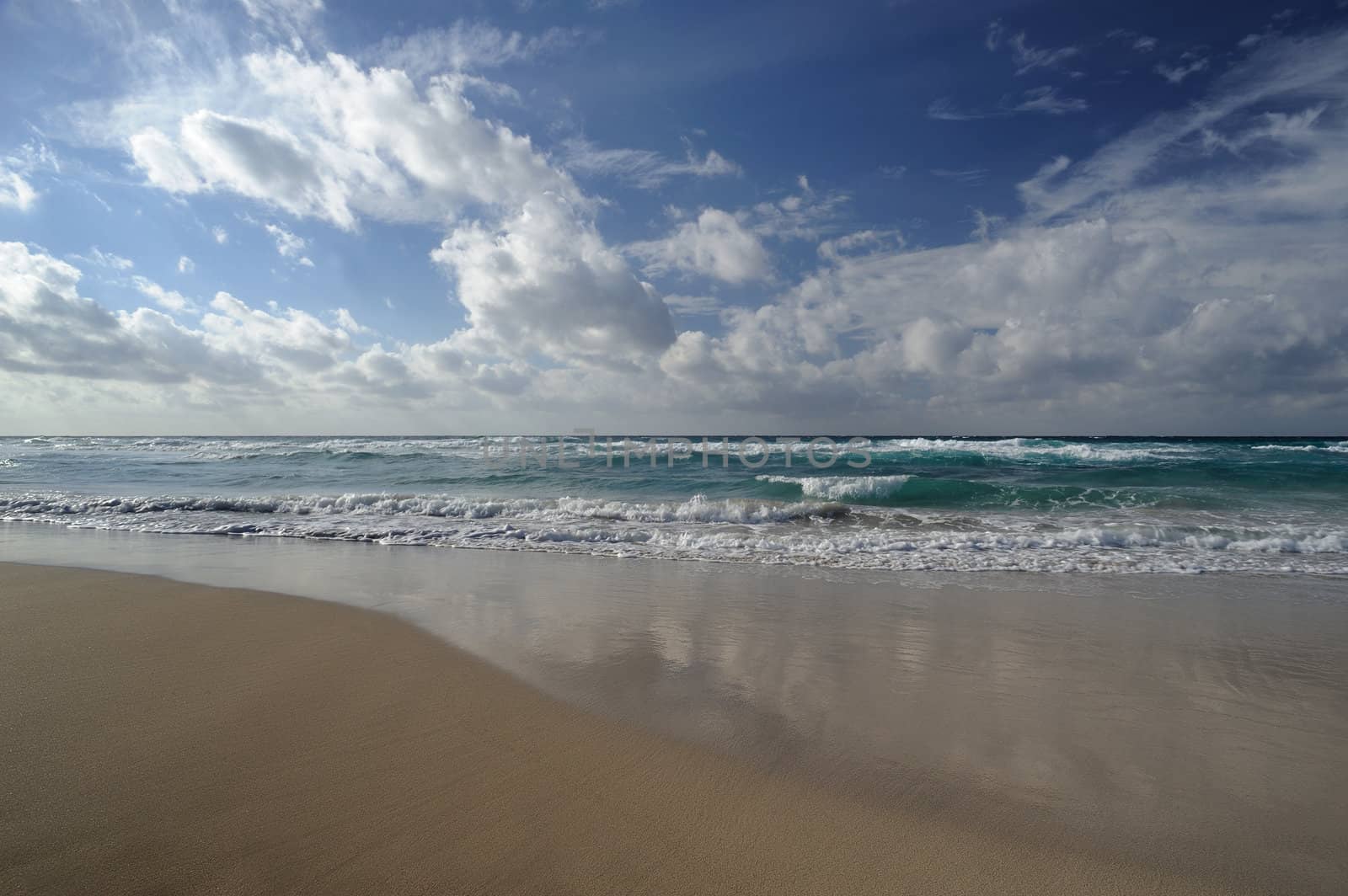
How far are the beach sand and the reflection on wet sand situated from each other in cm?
24

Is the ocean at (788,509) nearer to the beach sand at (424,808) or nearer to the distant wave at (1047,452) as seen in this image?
the distant wave at (1047,452)

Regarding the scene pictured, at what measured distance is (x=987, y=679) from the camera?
13.2ft

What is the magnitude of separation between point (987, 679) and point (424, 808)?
11.5 ft

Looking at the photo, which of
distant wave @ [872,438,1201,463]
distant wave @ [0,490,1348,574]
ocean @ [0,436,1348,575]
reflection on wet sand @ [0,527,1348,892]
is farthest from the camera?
distant wave @ [872,438,1201,463]

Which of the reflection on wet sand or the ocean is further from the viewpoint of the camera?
the ocean

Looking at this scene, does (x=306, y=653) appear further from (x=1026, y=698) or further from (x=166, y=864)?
(x=1026, y=698)

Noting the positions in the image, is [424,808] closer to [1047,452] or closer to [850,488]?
[850,488]

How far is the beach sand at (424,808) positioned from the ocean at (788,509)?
225 inches

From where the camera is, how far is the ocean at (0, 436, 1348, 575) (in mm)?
9258

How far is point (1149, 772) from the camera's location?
2.86m

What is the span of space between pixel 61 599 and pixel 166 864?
5.63m

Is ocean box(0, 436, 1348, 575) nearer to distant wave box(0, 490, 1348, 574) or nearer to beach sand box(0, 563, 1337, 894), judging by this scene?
distant wave box(0, 490, 1348, 574)

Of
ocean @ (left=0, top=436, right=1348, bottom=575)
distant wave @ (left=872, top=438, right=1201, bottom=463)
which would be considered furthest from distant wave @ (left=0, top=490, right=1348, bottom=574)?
distant wave @ (left=872, top=438, right=1201, bottom=463)

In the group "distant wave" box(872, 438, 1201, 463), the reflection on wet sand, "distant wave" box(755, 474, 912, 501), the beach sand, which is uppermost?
"distant wave" box(872, 438, 1201, 463)
